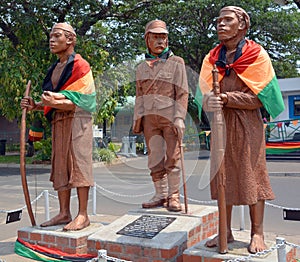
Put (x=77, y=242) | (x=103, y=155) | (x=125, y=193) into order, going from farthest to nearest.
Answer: (x=103, y=155), (x=125, y=193), (x=77, y=242)

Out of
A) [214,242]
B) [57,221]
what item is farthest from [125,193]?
[214,242]

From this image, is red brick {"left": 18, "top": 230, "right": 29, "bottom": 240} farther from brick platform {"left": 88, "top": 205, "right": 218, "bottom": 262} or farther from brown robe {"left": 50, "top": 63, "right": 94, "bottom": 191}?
brick platform {"left": 88, "top": 205, "right": 218, "bottom": 262}

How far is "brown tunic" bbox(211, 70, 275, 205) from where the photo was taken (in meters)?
3.51

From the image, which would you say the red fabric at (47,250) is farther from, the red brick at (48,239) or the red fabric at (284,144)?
the red fabric at (284,144)

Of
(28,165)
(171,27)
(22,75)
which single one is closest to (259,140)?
(22,75)

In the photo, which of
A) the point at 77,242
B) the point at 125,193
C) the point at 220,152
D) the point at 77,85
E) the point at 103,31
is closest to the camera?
the point at 220,152

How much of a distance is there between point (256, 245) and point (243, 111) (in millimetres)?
1128

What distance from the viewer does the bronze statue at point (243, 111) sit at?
138 inches

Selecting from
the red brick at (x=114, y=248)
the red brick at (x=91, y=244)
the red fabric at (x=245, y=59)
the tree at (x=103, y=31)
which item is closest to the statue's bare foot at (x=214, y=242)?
the red brick at (x=114, y=248)

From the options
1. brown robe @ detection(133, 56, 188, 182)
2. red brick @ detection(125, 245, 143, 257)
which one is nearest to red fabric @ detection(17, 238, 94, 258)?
red brick @ detection(125, 245, 143, 257)

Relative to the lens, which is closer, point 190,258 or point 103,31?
point 190,258

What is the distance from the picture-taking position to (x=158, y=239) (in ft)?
13.0

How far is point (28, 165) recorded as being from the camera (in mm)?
15391

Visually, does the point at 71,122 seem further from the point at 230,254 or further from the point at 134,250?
the point at 230,254
